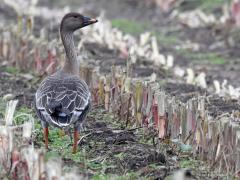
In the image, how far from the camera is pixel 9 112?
777 cm

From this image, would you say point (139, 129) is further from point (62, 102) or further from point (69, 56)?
point (62, 102)

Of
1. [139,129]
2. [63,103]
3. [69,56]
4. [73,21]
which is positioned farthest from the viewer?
[73,21]

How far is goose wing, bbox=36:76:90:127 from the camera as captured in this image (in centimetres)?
788

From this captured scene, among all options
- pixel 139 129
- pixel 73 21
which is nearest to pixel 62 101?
pixel 139 129

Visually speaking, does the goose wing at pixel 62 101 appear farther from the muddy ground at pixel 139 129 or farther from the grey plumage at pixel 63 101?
the muddy ground at pixel 139 129

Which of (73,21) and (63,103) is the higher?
(73,21)

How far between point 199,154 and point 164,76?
5.64m

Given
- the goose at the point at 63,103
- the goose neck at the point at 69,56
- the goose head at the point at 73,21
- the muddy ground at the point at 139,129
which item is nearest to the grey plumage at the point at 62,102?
the goose at the point at 63,103

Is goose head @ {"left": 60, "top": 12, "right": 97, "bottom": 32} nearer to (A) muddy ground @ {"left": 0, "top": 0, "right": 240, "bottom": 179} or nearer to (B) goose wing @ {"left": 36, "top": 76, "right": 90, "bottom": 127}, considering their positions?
(A) muddy ground @ {"left": 0, "top": 0, "right": 240, "bottom": 179}

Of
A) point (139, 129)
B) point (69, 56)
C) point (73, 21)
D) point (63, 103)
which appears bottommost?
point (139, 129)

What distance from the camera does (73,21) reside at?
9.73 m

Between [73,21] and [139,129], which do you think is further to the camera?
[73,21]

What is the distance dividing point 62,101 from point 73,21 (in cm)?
196

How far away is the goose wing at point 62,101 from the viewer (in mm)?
7883
